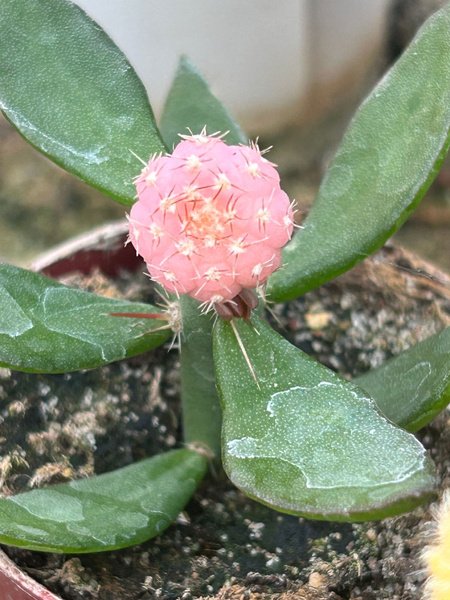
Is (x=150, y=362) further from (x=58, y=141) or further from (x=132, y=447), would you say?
(x=58, y=141)

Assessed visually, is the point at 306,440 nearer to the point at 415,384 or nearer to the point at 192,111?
the point at 415,384

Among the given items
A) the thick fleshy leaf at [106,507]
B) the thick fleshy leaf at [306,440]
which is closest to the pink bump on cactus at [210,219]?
the thick fleshy leaf at [306,440]

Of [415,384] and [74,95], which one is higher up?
[74,95]

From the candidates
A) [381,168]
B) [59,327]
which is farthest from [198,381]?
[381,168]

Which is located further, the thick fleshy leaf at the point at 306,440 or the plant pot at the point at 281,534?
the plant pot at the point at 281,534

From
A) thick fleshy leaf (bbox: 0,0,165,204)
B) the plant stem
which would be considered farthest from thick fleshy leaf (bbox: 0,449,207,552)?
thick fleshy leaf (bbox: 0,0,165,204)

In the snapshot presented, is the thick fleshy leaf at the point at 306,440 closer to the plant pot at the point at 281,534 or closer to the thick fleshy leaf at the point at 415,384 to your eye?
the thick fleshy leaf at the point at 415,384
